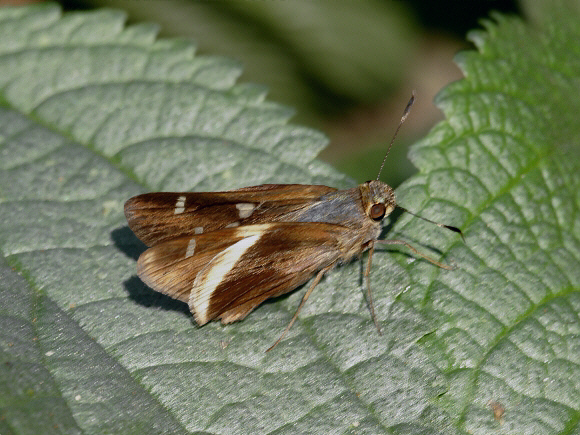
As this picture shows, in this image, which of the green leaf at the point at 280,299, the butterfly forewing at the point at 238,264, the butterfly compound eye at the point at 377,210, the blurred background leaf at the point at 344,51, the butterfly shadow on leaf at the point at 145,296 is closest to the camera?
the green leaf at the point at 280,299

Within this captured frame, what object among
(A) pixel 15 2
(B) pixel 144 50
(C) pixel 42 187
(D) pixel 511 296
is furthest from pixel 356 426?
(A) pixel 15 2

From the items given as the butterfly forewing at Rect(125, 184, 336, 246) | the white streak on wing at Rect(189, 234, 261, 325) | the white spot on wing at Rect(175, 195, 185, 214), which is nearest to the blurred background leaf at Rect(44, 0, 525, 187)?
the butterfly forewing at Rect(125, 184, 336, 246)

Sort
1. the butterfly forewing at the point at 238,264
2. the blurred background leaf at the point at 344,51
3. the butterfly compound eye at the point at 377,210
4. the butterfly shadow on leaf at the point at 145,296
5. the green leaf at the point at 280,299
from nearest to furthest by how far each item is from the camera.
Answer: the green leaf at the point at 280,299, the butterfly forewing at the point at 238,264, the butterfly shadow on leaf at the point at 145,296, the butterfly compound eye at the point at 377,210, the blurred background leaf at the point at 344,51

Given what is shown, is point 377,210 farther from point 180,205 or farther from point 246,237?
point 180,205

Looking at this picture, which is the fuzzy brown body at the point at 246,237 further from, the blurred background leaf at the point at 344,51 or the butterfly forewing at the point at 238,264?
the blurred background leaf at the point at 344,51

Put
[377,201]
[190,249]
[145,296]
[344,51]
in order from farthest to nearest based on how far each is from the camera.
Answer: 1. [344,51]
2. [377,201]
3. [145,296]
4. [190,249]

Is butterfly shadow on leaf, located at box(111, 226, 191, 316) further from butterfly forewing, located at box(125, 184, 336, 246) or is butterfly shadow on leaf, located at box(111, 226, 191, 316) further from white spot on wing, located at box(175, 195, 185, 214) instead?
white spot on wing, located at box(175, 195, 185, 214)

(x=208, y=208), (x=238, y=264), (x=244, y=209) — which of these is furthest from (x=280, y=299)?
(x=208, y=208)

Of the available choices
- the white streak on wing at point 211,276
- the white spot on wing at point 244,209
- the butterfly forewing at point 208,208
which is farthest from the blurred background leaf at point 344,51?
the white streak on wing at point 211,276
